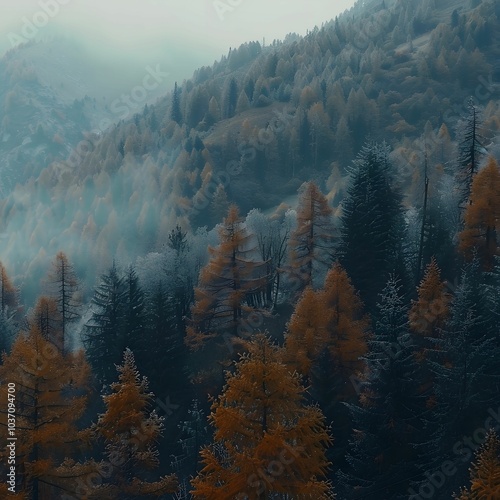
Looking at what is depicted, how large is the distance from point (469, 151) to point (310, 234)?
578 inches

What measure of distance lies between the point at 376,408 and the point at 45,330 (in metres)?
30.6

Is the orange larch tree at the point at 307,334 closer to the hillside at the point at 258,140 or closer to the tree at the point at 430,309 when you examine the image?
the tree at the point at 430,309

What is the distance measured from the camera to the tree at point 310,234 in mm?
43906

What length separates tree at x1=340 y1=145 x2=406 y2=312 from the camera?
40406 millimetres

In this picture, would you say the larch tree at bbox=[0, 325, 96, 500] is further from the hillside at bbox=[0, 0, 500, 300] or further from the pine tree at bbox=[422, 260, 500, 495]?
the hillside at bbox=[0, 0, 500, 300]

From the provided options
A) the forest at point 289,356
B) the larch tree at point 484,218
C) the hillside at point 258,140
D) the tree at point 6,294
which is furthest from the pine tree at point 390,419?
the hillside at point 258,140

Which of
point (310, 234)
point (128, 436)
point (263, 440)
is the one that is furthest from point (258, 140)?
point (263, 440)

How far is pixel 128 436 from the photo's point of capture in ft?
87.0

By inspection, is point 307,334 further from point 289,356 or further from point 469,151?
point 469,151

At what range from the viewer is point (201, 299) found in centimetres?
4278

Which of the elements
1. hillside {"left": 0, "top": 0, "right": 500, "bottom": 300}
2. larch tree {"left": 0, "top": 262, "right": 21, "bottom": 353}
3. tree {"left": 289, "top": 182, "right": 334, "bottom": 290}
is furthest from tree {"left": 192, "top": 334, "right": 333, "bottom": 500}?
hillside {"left": 0, "top": 0, "right": 500, "bottom": 300}

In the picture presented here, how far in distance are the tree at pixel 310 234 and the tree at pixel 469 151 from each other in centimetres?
1159

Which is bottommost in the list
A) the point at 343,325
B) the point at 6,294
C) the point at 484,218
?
the point at 343,325

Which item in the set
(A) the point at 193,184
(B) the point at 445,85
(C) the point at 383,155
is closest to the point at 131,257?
(A) the point at 193,184
